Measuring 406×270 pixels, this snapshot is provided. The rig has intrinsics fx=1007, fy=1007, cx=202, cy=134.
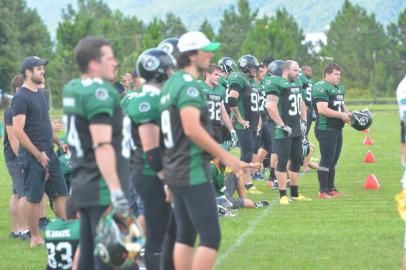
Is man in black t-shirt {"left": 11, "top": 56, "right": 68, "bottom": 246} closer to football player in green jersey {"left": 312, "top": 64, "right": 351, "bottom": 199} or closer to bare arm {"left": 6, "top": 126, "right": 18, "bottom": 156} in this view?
bare arm {"left": 6, "top": 126, "right": 18, "bottom": 156}

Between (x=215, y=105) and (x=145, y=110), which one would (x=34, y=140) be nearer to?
(x=145, y=110)

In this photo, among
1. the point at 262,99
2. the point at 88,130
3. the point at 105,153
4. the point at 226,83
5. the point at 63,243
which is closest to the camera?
the point at 105,153

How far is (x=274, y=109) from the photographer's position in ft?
44.6

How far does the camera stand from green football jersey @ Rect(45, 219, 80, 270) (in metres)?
7.95

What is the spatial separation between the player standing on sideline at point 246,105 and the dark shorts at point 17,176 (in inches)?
174

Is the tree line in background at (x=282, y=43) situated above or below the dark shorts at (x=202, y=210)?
above

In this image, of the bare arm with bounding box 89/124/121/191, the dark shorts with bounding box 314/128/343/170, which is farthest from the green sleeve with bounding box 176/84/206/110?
the dark shorts with bounding box 314/128/343/170

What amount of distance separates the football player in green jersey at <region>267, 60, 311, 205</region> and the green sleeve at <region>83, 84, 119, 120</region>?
728cm

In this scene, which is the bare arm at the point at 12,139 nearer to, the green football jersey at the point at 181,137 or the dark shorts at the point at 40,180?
the dark shorts at the point at 40,180

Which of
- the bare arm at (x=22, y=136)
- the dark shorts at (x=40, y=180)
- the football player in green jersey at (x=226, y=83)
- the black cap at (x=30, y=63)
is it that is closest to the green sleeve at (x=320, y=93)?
the football player in green jersey at (x=226, y=83)

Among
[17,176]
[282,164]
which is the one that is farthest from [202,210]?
[282,164]

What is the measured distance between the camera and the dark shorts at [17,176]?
37.1 feet

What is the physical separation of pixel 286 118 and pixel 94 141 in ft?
24.9

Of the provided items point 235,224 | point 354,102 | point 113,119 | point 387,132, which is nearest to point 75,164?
point 113,119
